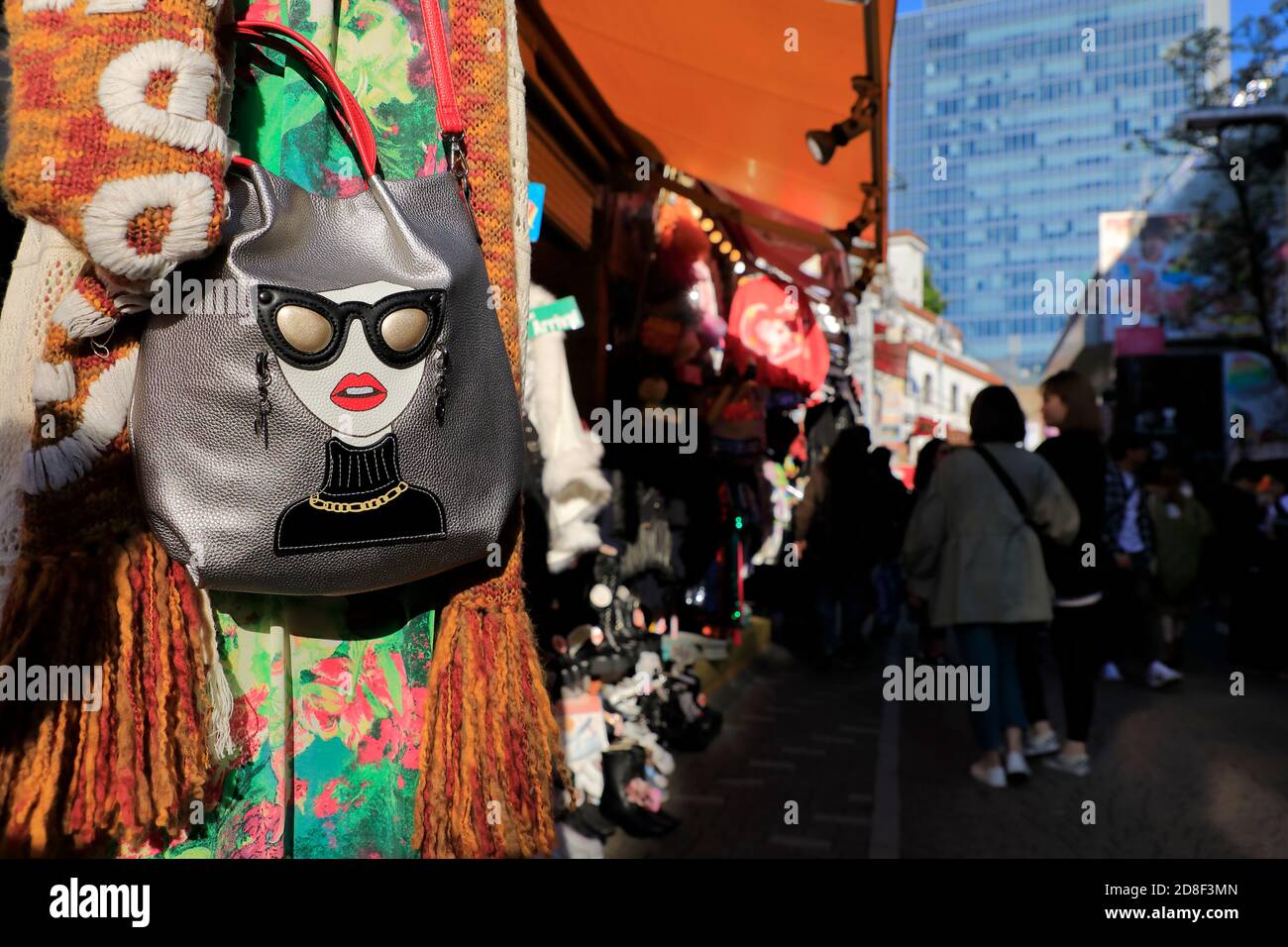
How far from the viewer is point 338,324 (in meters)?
1.21

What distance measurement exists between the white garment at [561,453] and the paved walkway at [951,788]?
1615mm

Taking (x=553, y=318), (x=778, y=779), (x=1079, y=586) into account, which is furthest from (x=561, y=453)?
(x=1079, y=586)

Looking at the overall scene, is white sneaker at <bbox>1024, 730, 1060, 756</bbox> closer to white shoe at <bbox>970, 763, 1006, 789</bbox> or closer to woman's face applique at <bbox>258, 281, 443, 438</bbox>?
white shoe at <bbox>970, 763, 1006, 789</bbox>

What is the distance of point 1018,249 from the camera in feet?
385

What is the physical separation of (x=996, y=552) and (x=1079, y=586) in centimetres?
69

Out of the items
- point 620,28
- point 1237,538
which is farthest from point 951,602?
point 1237,538

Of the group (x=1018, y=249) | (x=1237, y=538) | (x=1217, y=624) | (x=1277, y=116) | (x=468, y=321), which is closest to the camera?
(x=468, y=321)

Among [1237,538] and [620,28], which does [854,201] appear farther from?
[1237,538]

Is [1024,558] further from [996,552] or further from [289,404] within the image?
[289,404]

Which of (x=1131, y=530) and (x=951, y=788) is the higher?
(x=1131, y=530)

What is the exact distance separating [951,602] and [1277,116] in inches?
607

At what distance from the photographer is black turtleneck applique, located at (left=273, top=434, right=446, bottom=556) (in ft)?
4.00

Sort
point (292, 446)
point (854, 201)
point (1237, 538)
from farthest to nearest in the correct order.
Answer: point (1237, 538)
point (854, 201)
point (292, 446)

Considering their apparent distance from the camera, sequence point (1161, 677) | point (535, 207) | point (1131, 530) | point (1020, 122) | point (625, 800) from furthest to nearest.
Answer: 1. point (1020, 122)
2. point (1161, 677)
3. point (1131, 530)
4. point (625, 800)
5. point (535, 207)
